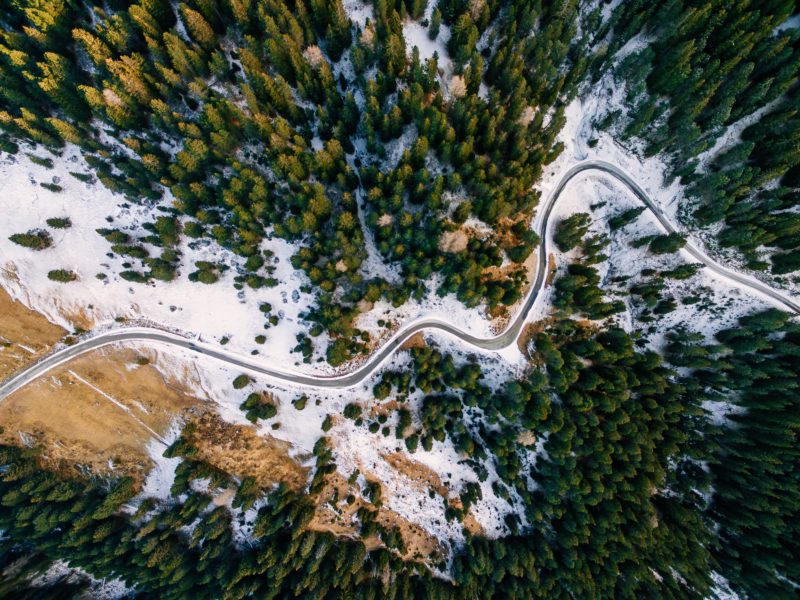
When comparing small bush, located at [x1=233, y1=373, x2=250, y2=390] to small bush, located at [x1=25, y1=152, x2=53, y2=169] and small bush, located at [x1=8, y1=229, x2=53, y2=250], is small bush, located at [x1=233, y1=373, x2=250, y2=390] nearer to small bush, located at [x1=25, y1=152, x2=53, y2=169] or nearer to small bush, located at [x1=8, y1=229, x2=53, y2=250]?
small bush, located at [x1=8, y1=229, x2=53, y2=250]

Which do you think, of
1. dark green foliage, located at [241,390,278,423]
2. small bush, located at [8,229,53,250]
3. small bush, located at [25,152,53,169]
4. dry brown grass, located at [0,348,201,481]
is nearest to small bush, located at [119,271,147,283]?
small bush, located at [8,229,53,250]

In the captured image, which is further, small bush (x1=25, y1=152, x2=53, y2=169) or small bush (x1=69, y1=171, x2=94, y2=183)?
small bush (x1=69, y1=171, x2=94, y2=183)

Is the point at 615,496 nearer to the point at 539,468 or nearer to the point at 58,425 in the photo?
the point at 539,468

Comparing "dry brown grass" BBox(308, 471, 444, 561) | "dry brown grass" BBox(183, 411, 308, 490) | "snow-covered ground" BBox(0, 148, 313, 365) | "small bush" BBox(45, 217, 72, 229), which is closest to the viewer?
"small bush" BBox(45, 217, 72, 229)

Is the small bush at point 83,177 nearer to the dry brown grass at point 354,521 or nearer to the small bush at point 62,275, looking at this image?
the small bush at point 62,275

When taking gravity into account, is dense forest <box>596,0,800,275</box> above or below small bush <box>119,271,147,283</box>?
above

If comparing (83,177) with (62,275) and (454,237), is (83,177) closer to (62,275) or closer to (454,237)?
(62,275)

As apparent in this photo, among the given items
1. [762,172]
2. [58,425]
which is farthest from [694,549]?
[58,425]

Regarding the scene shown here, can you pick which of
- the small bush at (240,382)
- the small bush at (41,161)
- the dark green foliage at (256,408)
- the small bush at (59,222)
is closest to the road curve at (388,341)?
the small bush at (240,382)
